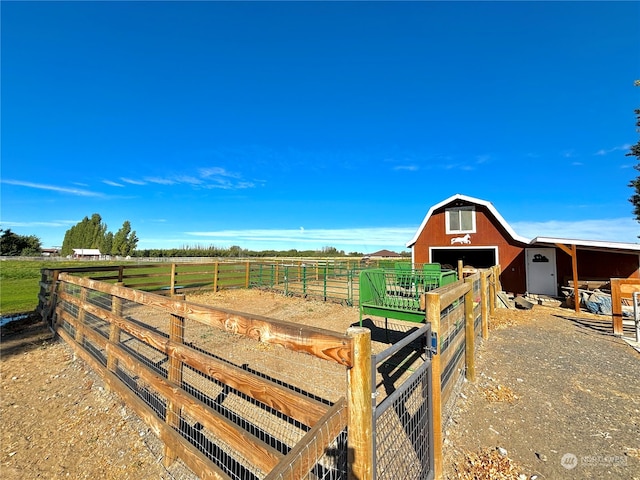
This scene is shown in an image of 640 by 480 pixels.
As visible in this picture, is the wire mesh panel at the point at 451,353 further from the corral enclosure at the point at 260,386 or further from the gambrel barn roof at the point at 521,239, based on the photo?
the gambrel barn roof at the point at 521,239

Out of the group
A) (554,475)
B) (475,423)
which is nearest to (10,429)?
(475,423)

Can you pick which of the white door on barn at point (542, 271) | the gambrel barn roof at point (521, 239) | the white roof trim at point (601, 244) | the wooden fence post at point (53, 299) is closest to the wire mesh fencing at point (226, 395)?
the wooden fence post at point (53, 299)

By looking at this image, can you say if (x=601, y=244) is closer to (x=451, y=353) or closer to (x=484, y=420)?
(x=484, y=420)

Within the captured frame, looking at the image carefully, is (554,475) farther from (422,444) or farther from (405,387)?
(405,387)

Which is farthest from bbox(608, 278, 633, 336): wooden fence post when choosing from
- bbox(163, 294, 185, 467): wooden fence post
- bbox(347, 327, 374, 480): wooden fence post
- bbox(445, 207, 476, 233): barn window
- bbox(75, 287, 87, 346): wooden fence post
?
bbox(75, 287, 87, 346): wooden fence post

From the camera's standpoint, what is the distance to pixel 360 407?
134cm

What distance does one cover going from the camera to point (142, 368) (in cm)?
287

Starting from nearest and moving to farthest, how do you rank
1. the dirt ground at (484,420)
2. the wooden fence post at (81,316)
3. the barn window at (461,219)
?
the dirt ground at (484,420), the wooden fence post at (81,316), the barn window at (461,219)

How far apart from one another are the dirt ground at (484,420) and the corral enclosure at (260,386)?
31 cm

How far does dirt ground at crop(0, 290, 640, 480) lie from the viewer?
245 cm

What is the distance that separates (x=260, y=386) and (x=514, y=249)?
48.1 feet

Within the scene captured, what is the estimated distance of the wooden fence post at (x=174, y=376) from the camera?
8.14ft

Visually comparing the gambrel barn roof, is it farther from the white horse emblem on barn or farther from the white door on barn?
the white horse emblem on barn

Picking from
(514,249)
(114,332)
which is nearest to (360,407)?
(114,332)
